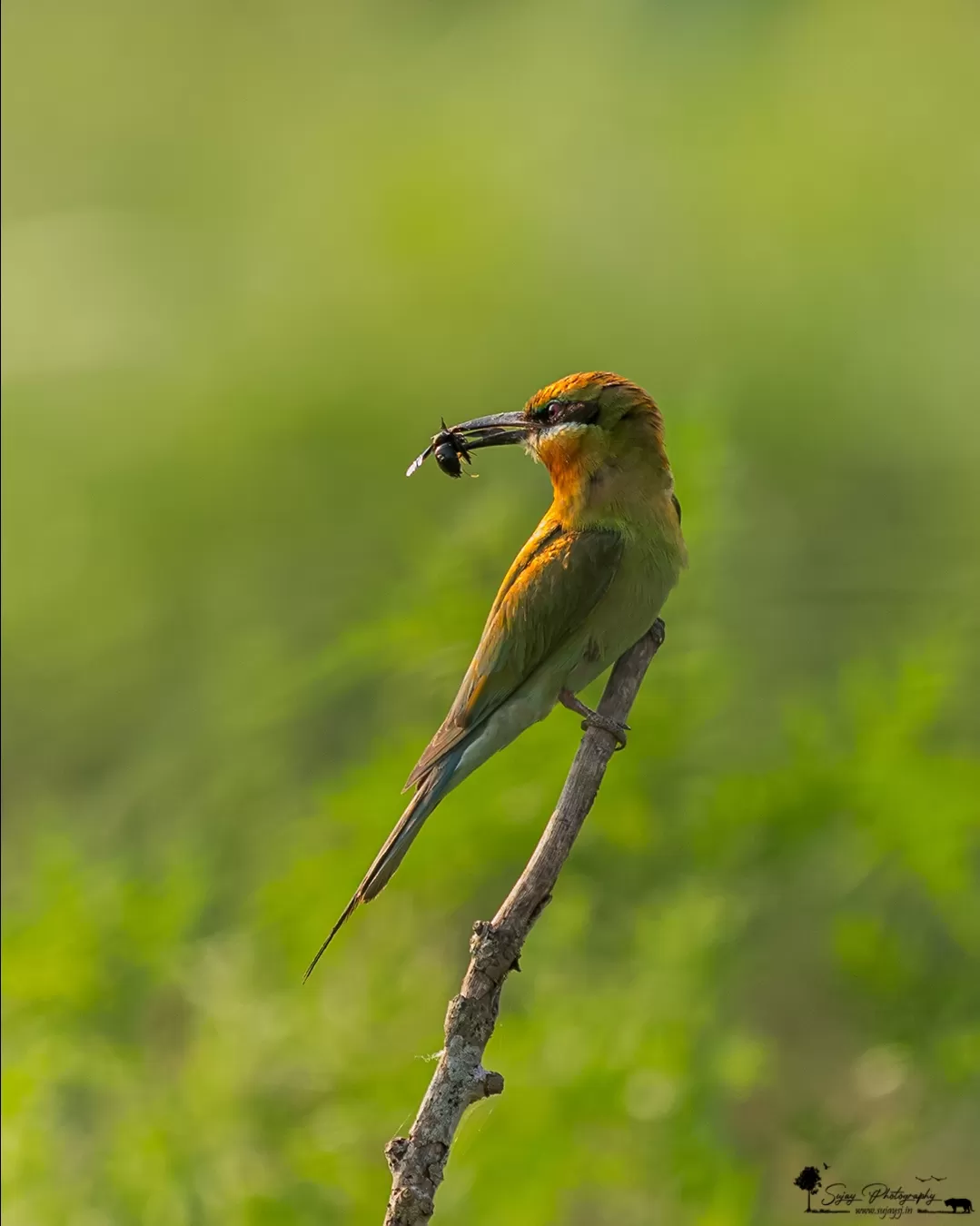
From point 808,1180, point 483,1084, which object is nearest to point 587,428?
point 483,1084

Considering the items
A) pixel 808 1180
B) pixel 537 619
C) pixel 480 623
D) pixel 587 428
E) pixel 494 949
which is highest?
pixel 480 623

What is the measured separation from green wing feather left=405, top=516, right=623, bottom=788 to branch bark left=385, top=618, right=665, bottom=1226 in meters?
0.57

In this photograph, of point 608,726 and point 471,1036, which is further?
point 608,726

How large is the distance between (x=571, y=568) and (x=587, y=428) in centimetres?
28

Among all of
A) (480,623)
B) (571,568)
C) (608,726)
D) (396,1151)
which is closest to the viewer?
(396,1151)

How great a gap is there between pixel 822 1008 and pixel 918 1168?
54 centimetres

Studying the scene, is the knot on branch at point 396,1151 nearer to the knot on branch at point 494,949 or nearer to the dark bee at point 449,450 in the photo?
the knot on branch at point 494,949

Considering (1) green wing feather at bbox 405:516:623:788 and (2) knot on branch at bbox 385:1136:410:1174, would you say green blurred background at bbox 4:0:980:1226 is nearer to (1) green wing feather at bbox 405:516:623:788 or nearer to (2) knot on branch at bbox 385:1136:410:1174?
(1) green wing feather at bbox 405:516:623:788

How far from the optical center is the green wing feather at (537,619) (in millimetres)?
2320

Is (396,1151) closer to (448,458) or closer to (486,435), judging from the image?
(448,458)

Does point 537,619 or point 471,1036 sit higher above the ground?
point 537,619

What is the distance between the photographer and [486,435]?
8.33 feet

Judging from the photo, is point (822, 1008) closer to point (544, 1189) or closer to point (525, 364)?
point (544, 1189)

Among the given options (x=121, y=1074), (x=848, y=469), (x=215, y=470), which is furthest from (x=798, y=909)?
(x=215, y=470)
